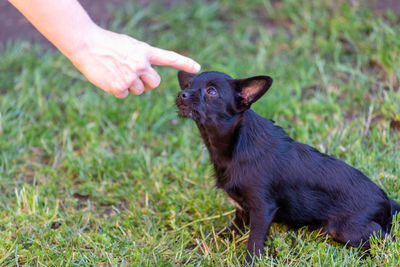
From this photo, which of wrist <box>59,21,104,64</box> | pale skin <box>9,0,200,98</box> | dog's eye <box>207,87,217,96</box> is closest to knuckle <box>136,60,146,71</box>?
pale skin <box>9,0,200,98</box>

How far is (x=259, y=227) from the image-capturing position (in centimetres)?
335

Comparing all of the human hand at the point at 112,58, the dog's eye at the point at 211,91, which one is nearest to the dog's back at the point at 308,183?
the dog's eye at the point at 211,91

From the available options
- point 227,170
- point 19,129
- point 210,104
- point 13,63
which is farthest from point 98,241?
point 13,63

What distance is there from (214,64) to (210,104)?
2626mm

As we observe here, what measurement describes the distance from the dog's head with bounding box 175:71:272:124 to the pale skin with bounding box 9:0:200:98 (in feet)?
1.15

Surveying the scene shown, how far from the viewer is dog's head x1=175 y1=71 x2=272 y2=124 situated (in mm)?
3242

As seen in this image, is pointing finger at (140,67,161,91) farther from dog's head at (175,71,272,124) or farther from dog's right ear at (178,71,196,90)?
dog's right ear at (178,71,196,90)

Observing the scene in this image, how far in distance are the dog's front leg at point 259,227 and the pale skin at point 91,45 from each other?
1143mm

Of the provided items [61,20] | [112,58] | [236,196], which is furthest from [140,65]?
[236,196]

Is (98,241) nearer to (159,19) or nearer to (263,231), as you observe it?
(263,231)

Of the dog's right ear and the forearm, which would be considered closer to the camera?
the forearm

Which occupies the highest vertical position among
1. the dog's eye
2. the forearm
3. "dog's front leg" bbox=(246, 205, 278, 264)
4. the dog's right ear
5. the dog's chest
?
the forearm

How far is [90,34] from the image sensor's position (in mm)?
2895

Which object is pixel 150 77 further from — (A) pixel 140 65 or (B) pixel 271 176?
(B) pixel 271 176
